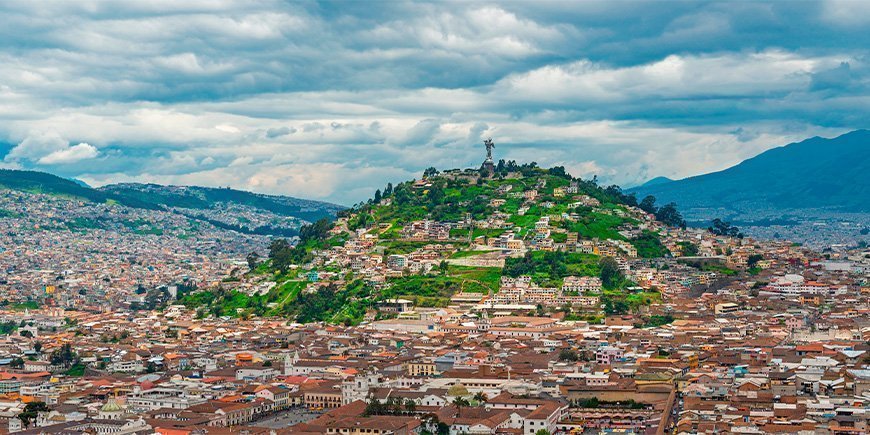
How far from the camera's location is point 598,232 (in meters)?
130

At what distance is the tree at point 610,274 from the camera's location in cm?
11212

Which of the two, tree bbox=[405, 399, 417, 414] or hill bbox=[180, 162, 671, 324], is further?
hill bbox=[180, 162, 671, 324]

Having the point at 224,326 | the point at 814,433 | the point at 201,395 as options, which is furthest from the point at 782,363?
the point at 224,326

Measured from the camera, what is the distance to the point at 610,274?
11275cm

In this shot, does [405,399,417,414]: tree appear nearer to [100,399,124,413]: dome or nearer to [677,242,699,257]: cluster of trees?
[100,399,124,413]: dome

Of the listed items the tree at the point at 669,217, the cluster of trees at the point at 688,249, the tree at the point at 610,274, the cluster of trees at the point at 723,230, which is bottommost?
the tree at the point at 610,274

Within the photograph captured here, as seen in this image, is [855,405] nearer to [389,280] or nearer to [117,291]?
[389,280]

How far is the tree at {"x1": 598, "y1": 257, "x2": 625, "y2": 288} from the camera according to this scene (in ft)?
368

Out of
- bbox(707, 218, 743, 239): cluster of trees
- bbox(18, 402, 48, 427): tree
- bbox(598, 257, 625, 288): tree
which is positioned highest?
bbox(707, 218, 743, 239): cluster of trees

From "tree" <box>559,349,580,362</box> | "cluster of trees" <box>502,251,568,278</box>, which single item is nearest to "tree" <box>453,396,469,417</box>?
"tree" <box>559,349,580,362</box>

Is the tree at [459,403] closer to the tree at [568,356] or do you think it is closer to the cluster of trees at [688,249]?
the tree at [568,356]

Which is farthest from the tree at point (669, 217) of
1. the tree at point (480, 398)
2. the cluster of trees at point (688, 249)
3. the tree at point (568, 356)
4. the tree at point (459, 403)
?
the tree at point (459, 403)

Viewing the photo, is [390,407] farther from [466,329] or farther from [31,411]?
[466,329]

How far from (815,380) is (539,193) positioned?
81.7 metres
